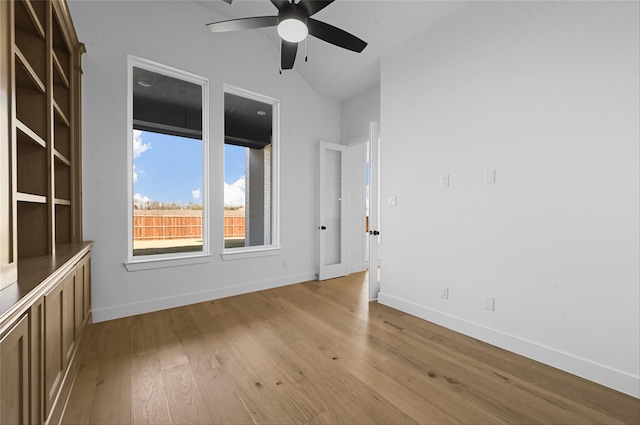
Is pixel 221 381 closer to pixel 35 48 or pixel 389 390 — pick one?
pixel 389 390

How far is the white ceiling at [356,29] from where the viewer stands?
117 inches

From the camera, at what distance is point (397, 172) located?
3.38 metres

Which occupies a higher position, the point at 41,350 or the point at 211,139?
the point at 211,139

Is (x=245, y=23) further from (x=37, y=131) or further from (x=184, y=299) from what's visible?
(x=184, y=299)

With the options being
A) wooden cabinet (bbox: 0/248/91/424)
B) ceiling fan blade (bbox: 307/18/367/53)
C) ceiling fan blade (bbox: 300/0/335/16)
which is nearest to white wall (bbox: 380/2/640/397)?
ceiling fan blade (bbox: 307/18/367/53)

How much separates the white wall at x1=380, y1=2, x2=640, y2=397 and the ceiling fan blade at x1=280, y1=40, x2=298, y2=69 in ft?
4.60

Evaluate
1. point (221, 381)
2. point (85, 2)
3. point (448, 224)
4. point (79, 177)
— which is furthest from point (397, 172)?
point (85, 2)

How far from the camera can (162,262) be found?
10.7 ft

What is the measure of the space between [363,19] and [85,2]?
2903 millimetres

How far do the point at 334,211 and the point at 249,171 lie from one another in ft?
5.30

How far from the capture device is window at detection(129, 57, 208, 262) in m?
3.37

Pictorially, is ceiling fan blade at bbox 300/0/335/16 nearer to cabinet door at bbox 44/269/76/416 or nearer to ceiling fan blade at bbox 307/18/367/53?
ceiling fan blade at bbox 307/18/367/53

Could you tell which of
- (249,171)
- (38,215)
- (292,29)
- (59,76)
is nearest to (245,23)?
(292,29)

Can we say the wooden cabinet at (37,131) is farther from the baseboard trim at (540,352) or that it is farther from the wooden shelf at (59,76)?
the baseboard trim at (540,352)
